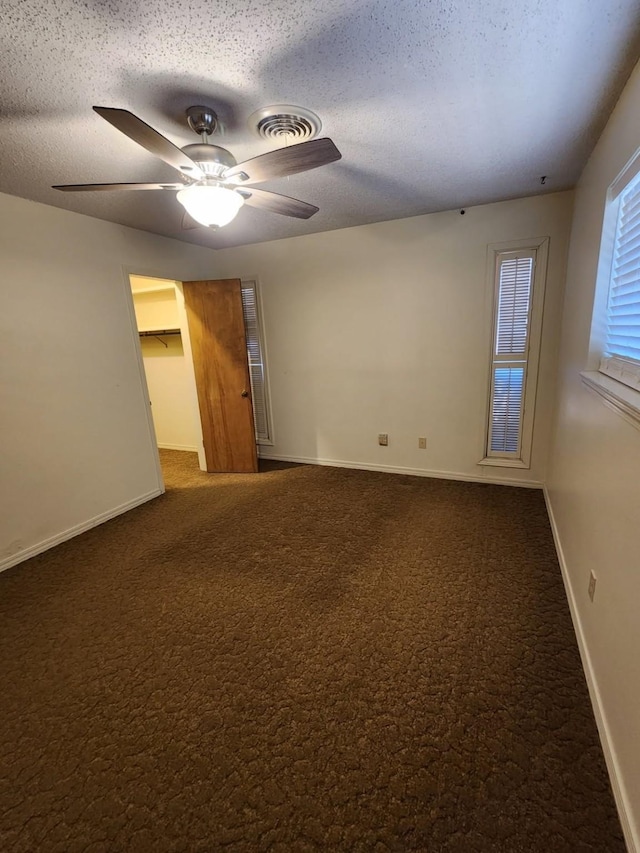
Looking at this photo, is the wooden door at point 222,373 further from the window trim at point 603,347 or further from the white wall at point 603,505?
the window trim at point 603,347

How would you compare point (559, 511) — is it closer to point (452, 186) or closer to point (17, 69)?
point (452, 186)

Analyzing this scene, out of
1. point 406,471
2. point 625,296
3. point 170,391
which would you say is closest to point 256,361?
point 170,391

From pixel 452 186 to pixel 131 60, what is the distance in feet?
6.95

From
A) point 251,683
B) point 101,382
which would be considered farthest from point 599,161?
point 101,382

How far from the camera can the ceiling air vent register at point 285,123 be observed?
1694 millimetres

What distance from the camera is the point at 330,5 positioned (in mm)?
1176

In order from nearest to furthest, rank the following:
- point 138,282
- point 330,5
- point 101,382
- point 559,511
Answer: point 330,5
point 559,511
point 101,382
point 138,282

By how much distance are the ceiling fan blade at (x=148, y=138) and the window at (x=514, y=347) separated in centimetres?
255

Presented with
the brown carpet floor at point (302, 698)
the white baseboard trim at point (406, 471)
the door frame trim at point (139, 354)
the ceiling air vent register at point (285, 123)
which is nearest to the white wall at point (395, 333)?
the white baseboard trim at point (406, 471)

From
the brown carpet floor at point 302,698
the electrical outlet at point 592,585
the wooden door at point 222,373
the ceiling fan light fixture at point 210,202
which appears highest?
the ceiling fan light fixture at point 210,202

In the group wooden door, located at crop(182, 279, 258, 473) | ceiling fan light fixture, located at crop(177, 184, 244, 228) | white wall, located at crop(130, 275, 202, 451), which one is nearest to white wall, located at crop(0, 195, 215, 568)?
wooden door, located at crop(182, 279, 258, 473)

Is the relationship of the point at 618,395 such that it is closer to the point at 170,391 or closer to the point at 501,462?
the point at 501,462

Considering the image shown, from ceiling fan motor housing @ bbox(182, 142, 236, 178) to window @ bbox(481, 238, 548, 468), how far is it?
240 cm

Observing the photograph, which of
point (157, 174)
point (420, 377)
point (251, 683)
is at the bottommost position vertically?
point (251, 683)
